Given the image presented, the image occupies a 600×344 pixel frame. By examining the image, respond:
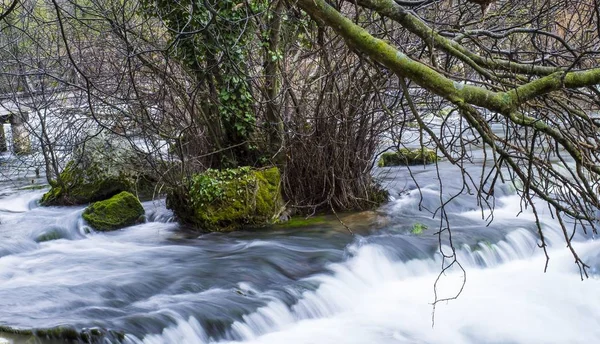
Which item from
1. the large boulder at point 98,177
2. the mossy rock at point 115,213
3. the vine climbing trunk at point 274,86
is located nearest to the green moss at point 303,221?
the vine climbing trunk at point 274,86

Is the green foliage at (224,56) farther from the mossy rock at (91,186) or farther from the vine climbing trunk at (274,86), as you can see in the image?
the mossy rock at (91,186)

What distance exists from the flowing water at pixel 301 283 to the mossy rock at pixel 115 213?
0.56ft

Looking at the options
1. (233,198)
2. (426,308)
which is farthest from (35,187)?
(426,308)

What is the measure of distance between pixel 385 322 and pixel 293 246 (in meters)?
1.76

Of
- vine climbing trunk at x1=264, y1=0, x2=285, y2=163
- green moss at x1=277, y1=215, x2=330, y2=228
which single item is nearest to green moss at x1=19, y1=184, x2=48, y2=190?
vine climbing trunk at x1=264, y1=0, x2=285, y2=163

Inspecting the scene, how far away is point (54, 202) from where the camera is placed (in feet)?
35.3

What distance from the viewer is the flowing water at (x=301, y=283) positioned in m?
6.00

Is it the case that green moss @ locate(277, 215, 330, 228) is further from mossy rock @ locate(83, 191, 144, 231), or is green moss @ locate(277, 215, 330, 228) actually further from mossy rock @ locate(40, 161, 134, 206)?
mossy rock @ locate(40, 161, 134, 206)

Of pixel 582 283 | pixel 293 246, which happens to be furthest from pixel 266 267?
pixel 582 283

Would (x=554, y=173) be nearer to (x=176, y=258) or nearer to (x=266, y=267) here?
(x=266, y=267)

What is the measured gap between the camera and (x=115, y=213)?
365 inches

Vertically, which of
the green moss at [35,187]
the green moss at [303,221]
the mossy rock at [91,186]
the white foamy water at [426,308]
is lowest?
the white foamy water at [426,308]

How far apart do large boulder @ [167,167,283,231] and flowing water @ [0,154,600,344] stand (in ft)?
0.86

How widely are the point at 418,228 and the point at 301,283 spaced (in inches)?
94.8
